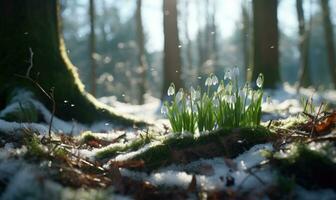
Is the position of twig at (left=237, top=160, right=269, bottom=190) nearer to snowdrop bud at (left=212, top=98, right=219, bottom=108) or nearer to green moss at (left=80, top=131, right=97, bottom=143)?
snowdrop bud at (left=212, top=98, right=219, bottom=108)

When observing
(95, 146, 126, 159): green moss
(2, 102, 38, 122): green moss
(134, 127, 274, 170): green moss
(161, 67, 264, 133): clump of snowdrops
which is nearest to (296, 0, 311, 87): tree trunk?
(2, 102, 38, 122): green moss

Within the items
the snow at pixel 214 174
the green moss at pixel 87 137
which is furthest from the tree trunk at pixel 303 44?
the snow at pixel 214 174

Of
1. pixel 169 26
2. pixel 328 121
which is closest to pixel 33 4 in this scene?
pixel 328 121

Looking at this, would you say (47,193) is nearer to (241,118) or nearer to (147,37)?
(241,118)

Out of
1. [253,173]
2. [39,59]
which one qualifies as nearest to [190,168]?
[253,173]

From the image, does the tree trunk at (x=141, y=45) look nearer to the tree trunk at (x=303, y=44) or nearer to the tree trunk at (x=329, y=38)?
the tree trunk at (x=303, y=44)

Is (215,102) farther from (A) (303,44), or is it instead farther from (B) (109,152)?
(A) (303,44)
